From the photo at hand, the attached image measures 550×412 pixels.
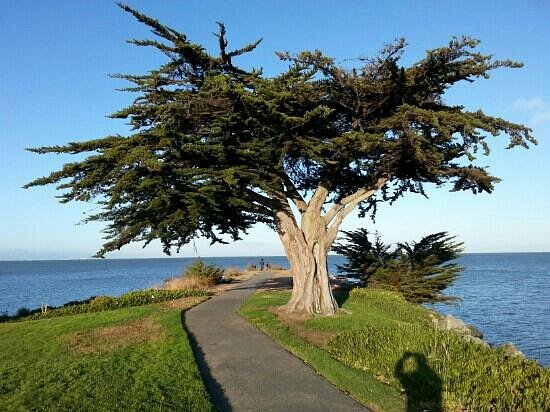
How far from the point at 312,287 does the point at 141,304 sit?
27.2ft

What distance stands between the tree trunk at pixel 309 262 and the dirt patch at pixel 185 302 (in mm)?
4442

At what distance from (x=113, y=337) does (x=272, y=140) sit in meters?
7.36

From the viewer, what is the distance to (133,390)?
8.48m

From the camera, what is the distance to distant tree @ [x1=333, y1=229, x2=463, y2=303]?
1077 inches

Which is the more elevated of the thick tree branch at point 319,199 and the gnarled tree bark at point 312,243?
the thick tree branch at point 319,199

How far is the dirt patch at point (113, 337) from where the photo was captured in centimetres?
1224

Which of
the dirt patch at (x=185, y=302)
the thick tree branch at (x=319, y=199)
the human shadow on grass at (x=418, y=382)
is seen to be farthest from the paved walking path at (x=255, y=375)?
the thick tree branch at (x=319, y=199)

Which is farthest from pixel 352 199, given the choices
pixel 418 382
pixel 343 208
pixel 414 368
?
pixel 418 382

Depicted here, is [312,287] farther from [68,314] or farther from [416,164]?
[68,314]

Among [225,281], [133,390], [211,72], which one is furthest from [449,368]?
[225,281]

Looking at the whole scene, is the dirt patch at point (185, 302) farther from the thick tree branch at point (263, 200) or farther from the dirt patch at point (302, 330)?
the thick tree branch at point (263, 200)

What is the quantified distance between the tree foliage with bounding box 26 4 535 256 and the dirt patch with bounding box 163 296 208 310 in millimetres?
3764

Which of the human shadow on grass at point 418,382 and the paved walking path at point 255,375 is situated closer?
the paved walking path at point 255,375

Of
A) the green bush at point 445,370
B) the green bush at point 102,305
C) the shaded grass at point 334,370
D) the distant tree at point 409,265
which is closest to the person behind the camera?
the green bush at point 445,370
